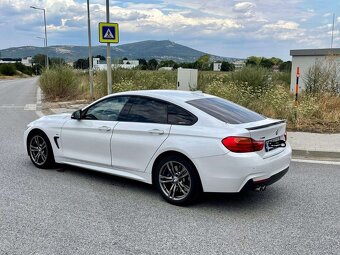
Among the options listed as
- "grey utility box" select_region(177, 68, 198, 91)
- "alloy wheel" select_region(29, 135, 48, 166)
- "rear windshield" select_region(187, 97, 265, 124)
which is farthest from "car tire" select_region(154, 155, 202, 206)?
"grey utility box" select_region(177, 68, 198, 91)

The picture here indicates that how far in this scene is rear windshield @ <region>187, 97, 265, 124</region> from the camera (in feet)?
17.0

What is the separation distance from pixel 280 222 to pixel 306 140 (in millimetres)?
5060

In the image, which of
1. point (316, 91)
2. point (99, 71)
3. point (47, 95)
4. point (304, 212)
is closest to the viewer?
point (304, 212)

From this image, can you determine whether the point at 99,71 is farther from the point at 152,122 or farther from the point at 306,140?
the point at 152,122

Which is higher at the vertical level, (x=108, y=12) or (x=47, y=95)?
(x=108, y=12)

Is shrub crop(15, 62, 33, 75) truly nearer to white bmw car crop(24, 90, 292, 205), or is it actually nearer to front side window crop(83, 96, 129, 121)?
front side window crop(83, 96, 129, 121)

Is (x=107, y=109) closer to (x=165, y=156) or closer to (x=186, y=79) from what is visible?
(x=165, y=156)

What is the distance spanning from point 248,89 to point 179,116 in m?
9.79

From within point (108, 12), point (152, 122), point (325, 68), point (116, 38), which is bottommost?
point (152, 122)

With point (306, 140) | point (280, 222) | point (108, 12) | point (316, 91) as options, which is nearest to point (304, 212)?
point (280, 222)

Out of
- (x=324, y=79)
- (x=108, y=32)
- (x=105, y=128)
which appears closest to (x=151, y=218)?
(x=105, y=128)

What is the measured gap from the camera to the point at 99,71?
21.1m

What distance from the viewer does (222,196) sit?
5543 millimetres

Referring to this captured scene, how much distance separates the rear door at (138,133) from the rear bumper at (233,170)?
752 mm
